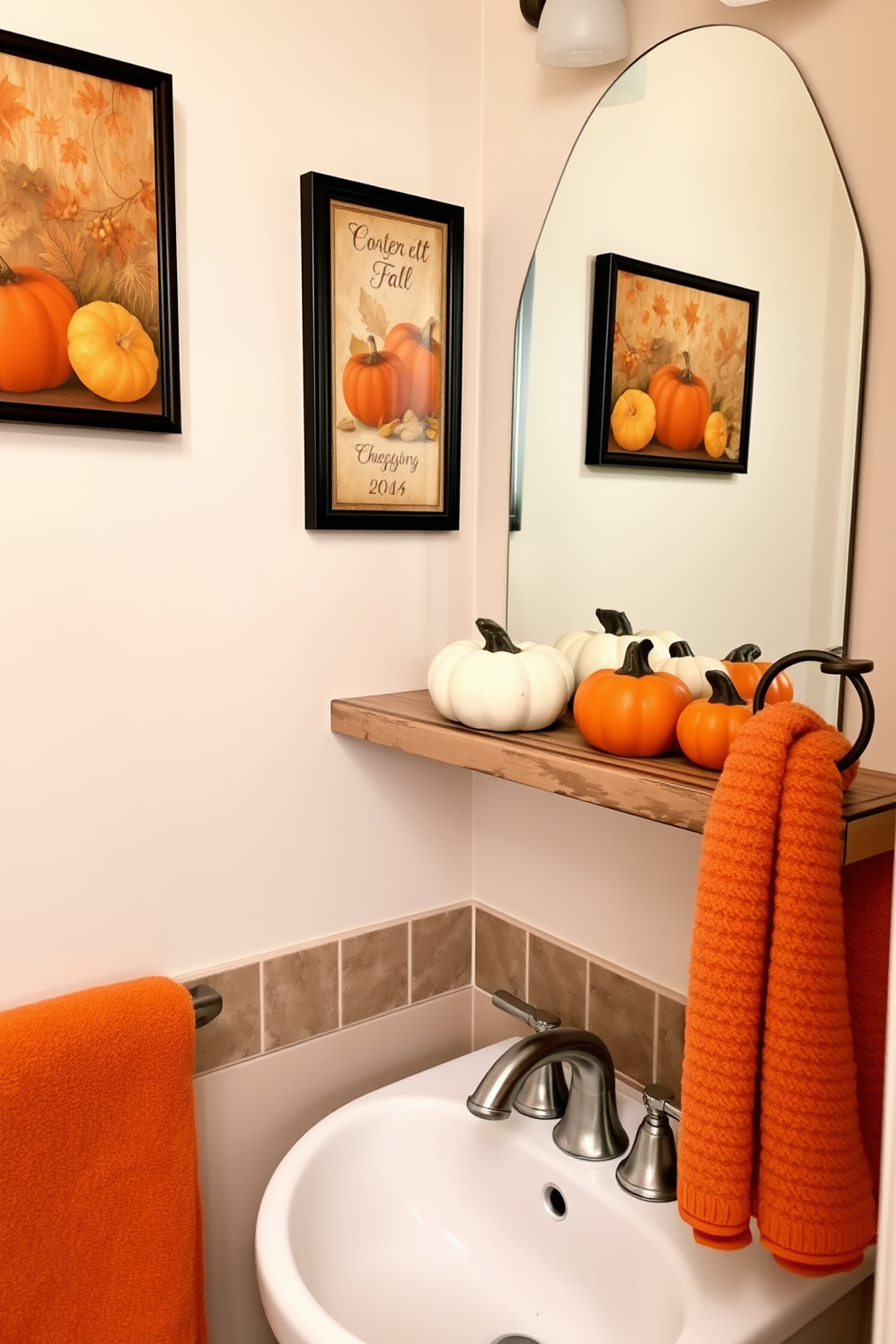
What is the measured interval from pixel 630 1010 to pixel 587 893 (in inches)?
5.9

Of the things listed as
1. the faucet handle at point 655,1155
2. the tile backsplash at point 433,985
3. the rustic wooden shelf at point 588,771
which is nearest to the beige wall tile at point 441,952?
the tile backsplash at point 433,985

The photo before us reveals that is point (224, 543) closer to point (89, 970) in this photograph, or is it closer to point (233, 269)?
point (233, 269)

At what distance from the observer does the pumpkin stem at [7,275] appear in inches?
39.0

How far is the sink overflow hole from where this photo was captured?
43.4 inches

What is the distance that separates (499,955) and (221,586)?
649 mm

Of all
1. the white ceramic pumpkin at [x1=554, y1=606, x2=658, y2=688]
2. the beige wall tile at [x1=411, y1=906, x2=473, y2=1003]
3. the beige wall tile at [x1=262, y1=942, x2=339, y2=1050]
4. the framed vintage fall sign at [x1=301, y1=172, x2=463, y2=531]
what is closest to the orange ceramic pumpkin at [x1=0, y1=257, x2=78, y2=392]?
the framed vintage fall sign at [x1=301, y1=172, x2=463, y2=531]

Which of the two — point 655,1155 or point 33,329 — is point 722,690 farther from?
point 33,329

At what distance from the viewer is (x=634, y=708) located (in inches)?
37.3

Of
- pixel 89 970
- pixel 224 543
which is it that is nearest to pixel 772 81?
pixel 224 543

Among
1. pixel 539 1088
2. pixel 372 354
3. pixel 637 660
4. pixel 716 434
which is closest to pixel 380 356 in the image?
pixel 372 354

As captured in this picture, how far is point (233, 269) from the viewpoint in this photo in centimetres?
115

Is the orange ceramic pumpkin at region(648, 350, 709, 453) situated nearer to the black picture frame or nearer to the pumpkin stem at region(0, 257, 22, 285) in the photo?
the black picture frame

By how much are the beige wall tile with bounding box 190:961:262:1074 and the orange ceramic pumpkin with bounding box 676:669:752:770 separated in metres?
0.64

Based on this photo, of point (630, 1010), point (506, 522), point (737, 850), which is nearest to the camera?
point (737, 850)
